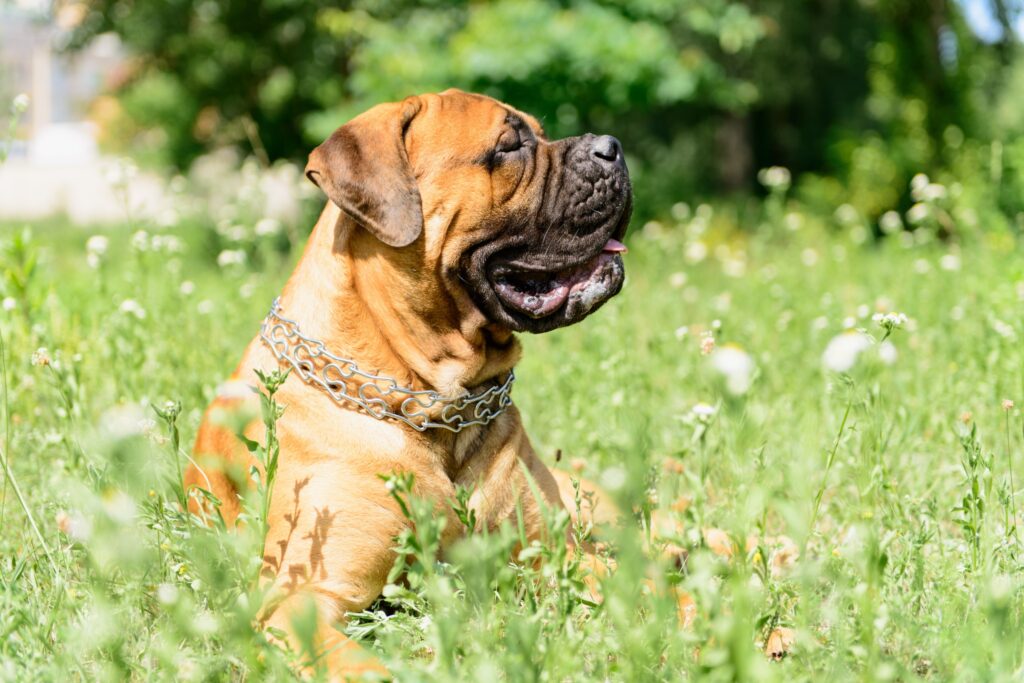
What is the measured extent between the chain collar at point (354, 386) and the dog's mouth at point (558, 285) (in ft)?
1.17

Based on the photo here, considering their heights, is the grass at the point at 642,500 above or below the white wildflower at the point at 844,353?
below

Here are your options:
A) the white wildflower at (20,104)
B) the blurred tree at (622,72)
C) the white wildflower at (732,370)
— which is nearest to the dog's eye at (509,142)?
the white wildflower at (20,104)

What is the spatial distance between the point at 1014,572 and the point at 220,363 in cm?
310

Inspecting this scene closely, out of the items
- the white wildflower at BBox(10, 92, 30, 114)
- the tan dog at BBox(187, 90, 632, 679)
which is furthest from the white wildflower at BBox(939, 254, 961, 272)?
the white wildflower at BBox(10, 92, 30, 114)

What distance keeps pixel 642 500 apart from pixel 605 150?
1.72 m

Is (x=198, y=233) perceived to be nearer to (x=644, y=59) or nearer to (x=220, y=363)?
(x=644, y=59)

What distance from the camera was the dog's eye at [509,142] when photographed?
10.1 feet

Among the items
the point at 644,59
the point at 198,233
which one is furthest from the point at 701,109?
the point at 198,233

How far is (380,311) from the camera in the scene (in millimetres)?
2844

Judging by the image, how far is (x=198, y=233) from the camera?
11086 mm

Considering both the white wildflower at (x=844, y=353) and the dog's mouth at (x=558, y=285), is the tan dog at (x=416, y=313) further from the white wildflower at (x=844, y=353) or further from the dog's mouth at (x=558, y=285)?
the white wildflower at (x=844, y=353)

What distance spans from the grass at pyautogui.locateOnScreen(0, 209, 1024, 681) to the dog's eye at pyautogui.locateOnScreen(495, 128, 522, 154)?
85 centimetres

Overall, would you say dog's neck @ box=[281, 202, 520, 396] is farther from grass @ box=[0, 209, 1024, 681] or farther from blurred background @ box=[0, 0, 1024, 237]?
blurred background @ box=[0, 0, 1024, 237]

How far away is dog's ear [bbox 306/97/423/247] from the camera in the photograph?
8.94 ft
